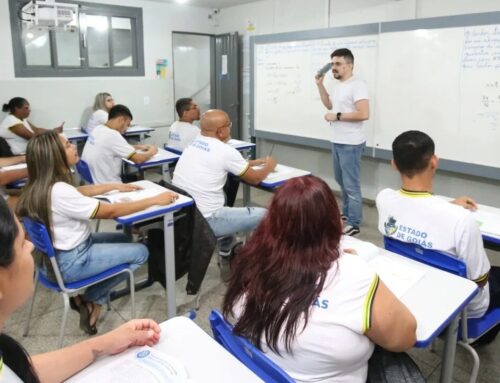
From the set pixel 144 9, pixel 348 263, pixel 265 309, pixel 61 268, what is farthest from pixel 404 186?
pixel 144 9

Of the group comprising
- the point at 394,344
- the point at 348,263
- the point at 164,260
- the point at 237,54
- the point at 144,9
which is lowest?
the point at 164,260

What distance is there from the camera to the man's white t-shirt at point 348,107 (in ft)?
12.1

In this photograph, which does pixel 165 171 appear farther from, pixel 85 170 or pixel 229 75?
pixel 229 75

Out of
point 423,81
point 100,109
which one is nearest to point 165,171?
point 100,109

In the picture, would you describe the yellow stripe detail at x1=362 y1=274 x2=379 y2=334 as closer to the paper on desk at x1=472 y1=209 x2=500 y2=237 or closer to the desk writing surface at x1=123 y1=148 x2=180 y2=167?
the paper on desk at x1=472 y1=209 x2=500 y2=237

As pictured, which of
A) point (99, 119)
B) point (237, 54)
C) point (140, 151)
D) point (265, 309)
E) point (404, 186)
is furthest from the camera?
point (237, 54)

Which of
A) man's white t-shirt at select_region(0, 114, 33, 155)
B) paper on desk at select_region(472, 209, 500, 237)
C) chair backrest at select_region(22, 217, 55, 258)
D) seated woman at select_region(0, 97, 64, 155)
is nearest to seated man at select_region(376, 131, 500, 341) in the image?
paper on desk at select_region(472, 209, 500, 237)

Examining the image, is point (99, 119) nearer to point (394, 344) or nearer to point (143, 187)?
point (143, 187)

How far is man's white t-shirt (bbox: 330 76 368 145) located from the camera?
370cm

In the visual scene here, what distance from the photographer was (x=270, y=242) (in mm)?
1156

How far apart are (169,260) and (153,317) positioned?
441 millimetres

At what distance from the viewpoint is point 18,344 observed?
2.93 ft

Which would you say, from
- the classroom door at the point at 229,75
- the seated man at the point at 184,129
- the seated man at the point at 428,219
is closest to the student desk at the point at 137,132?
the seated man at the point at 184,129

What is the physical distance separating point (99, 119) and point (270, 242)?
4.78 m
